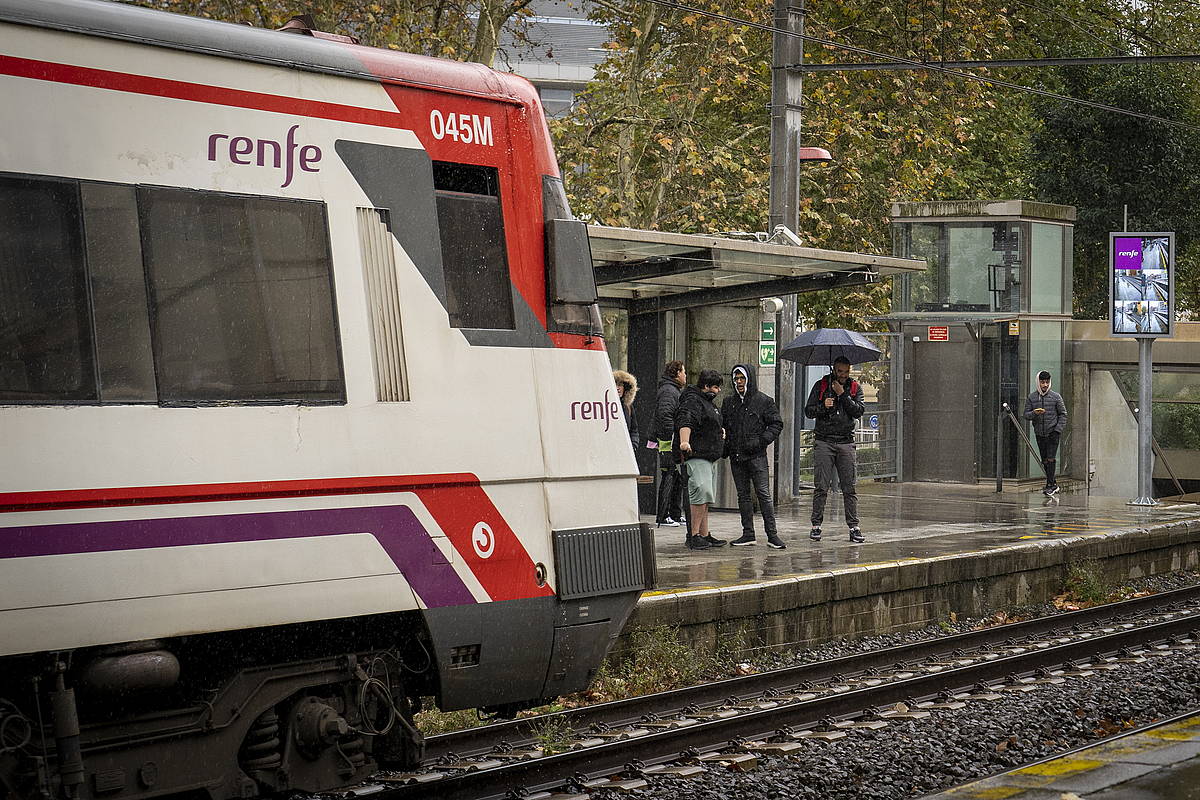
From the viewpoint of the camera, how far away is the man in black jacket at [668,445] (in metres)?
14.6

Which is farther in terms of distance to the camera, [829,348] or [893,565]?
[829,348]

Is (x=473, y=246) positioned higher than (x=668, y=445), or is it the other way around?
(x=473, y=246)

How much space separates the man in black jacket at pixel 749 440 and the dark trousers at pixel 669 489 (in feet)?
2.29

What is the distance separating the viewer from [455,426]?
595 cm

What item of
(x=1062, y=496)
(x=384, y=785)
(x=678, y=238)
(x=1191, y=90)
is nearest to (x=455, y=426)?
(x=384, y=785)

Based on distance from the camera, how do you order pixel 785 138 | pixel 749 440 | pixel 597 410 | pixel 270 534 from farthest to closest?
1. pixel 785 138
2. pixel 749 440
3. pixel 597 410
4. pixel 270 534

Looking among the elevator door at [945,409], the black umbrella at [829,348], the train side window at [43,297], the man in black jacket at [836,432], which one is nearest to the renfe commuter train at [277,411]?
the train side window at [43,297]

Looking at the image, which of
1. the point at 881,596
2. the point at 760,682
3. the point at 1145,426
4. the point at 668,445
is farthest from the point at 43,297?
the point at 1145,426

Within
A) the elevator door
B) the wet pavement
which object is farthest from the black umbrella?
the elevator door

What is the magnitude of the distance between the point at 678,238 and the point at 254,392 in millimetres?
7618

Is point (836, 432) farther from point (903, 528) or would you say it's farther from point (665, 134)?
point (665, 134)

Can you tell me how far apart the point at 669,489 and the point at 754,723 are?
284 inches

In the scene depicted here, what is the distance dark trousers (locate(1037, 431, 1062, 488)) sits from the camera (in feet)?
72.0

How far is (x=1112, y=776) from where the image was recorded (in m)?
6.36
